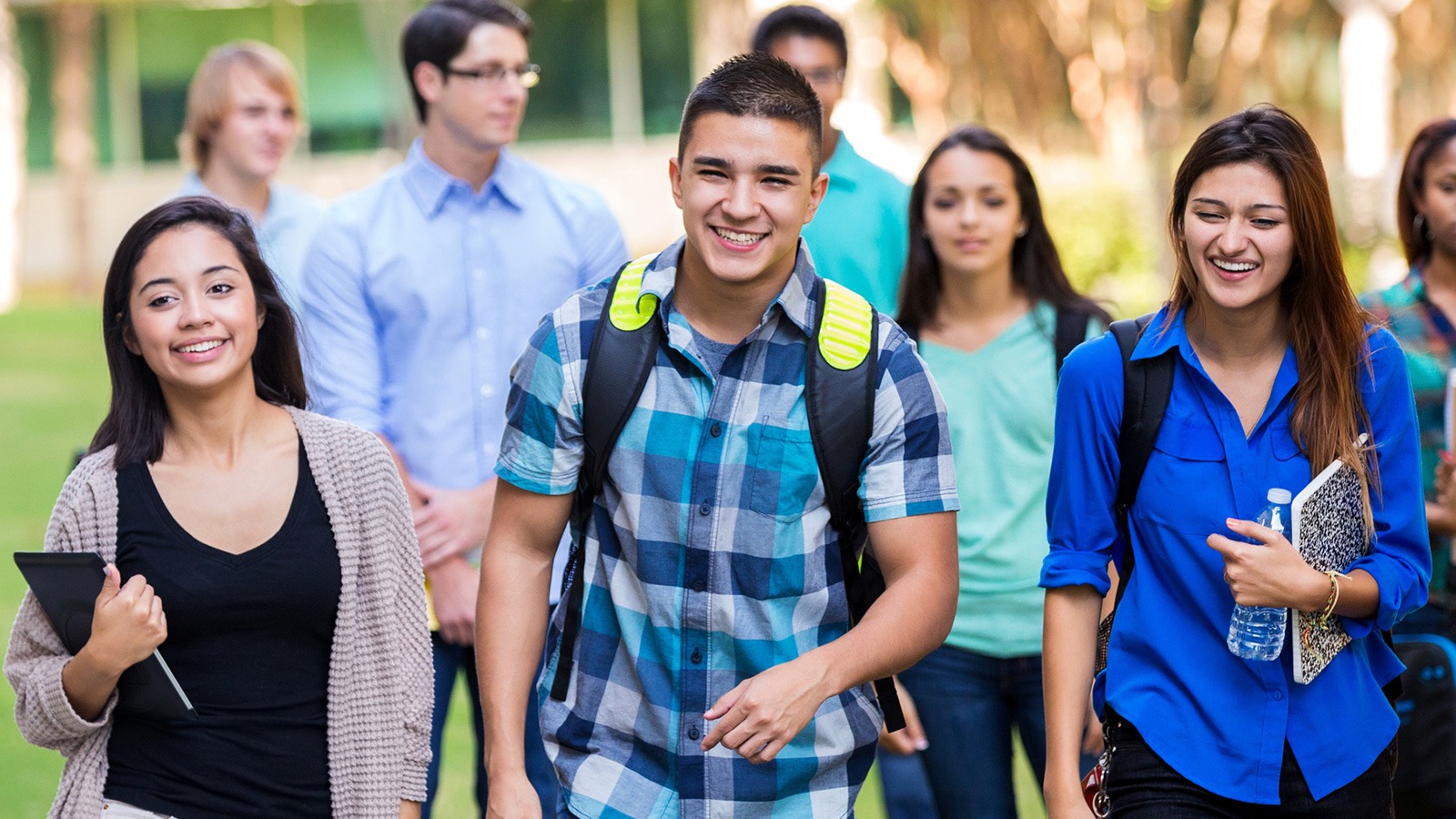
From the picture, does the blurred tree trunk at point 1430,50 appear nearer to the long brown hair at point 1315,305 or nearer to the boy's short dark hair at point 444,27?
the boy's short dark hair at point 444,27

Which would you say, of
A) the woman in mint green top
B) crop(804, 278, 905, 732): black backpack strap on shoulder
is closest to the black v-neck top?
crop(804, 278, 905, 732): black backpack strap on shoulder

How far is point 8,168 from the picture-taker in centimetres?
2503

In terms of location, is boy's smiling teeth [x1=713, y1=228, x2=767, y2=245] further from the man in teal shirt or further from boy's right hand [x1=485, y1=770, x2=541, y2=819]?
the man in teal shirt

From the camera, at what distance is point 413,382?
501cm

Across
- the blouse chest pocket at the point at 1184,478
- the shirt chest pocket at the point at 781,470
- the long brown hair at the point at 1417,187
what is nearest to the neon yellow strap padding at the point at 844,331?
the shirt chest pocket at the point at 781,470

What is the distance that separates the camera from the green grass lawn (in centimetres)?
686

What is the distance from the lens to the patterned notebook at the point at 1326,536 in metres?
3.29

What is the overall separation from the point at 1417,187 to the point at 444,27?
303 centimetres

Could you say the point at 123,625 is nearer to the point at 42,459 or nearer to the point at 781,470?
the point at 781,470

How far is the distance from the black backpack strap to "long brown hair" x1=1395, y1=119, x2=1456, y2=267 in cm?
214

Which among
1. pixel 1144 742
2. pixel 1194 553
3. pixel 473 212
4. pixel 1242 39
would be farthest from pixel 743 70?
pixel 1242 39

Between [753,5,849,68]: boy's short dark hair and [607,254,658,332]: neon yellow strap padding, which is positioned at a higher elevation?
[753,5,849,68]: boy's short dark hair

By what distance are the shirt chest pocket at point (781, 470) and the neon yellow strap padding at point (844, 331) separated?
156mm

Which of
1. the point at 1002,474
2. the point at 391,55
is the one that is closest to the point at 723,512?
the point at 1002,474
